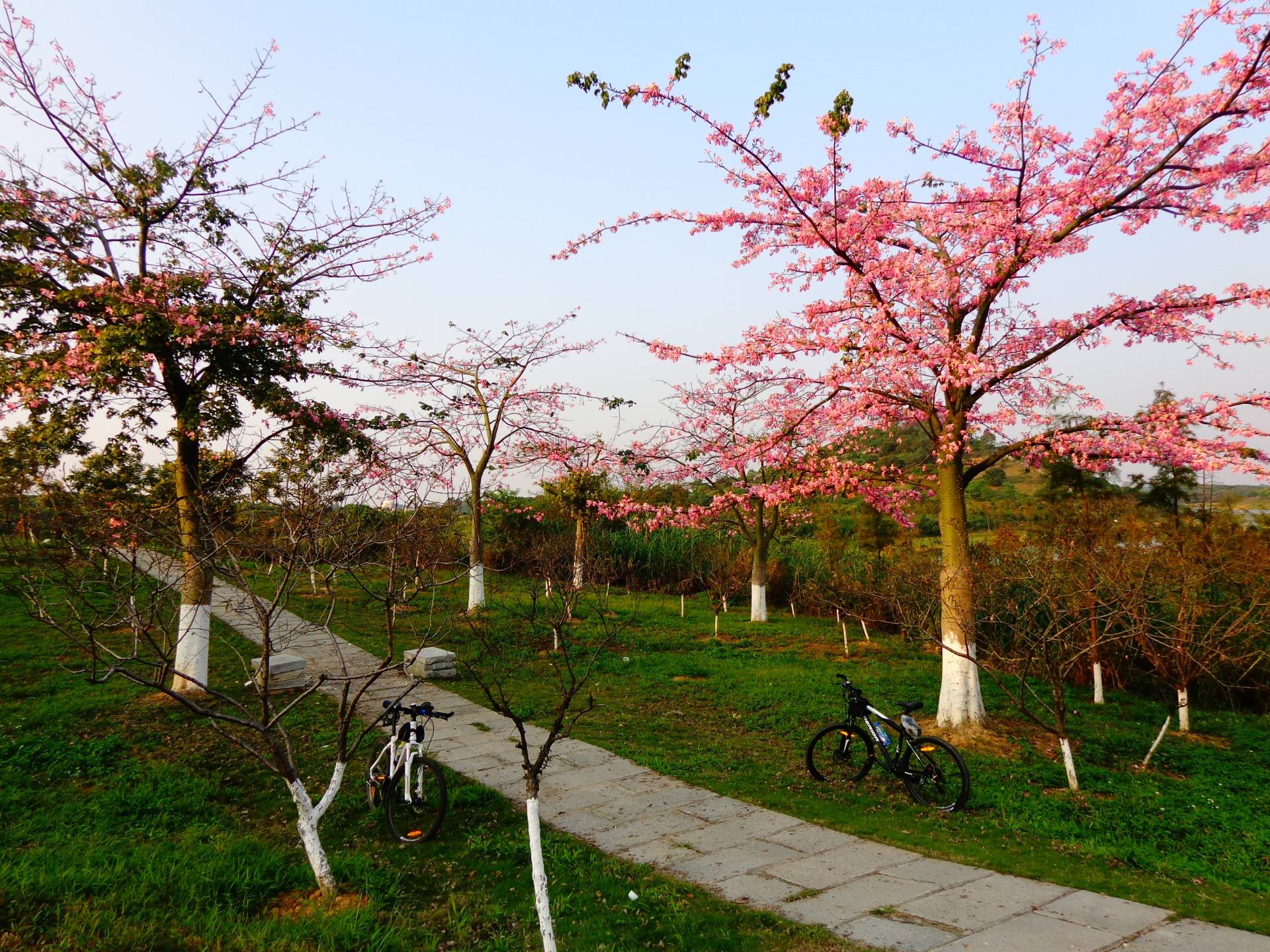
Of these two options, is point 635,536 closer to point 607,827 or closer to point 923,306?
point 923,306

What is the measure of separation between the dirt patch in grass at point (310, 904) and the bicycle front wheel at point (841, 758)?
172 inches

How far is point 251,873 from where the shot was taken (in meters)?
4.50

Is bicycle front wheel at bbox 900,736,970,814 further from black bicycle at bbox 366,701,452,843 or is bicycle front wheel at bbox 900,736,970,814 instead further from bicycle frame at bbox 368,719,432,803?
bicycle frame at bbox 368,719,432,803

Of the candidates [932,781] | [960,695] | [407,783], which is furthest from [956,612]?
[407,783]

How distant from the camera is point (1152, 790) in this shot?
679 cm

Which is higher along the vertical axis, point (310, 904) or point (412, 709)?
point (412, 709)

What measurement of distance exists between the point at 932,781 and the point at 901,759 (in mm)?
373

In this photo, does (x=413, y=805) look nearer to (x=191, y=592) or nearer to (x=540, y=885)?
(x=540, y=885)

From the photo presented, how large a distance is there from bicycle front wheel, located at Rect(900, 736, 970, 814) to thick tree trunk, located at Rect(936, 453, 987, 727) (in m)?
1.94

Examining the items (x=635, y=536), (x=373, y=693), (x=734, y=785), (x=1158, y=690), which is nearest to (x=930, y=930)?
(x=734, y=785)

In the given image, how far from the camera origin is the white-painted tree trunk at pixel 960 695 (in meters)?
8.44

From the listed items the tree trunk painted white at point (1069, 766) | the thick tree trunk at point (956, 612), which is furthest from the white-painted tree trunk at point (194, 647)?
the tree trunk painted white at point (1069, 766)

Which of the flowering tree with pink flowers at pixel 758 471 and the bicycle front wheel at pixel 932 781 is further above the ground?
the flowering tree with pink flowers at pixel 758 471

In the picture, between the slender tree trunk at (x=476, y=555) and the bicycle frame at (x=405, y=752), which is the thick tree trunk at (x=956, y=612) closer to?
the bicycle frame at (x=405, y=752)
